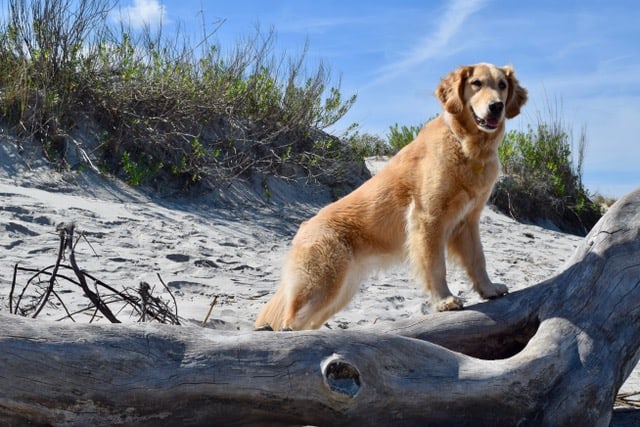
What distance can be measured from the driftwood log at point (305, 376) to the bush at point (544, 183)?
30.8 ft

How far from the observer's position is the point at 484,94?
439 cm

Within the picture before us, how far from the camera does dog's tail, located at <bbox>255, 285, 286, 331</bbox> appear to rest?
14.5ft

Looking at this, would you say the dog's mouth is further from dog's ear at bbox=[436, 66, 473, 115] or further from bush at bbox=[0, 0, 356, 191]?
bush at bbox=[0, 0, 356, 191]

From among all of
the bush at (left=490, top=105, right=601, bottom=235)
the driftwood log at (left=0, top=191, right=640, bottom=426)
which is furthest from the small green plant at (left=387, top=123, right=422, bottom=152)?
the driftwood log at (left=0, top=191, right=640, bottom=426)

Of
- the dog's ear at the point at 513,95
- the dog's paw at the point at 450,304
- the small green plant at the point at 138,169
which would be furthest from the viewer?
the small green plant at the point at 138,169

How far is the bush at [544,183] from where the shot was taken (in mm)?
12828

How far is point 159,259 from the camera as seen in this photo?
650 centimetres

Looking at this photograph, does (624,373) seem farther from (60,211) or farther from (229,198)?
(229,198)

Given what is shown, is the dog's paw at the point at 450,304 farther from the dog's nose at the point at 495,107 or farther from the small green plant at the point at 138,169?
the small green plant at the point at 138,169

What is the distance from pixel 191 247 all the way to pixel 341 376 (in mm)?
4379

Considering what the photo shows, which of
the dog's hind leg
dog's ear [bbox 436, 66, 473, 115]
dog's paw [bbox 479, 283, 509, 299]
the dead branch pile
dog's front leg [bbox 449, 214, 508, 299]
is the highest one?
dog's ear [bbox 436, 66, 473, 115]

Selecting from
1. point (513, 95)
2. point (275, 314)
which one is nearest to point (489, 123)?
point (513, 95)

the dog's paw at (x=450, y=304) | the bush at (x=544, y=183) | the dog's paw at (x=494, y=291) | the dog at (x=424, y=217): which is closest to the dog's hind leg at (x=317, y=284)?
the dog at (x=424, y=217)

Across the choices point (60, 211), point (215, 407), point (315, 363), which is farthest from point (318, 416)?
point (60, 211)
